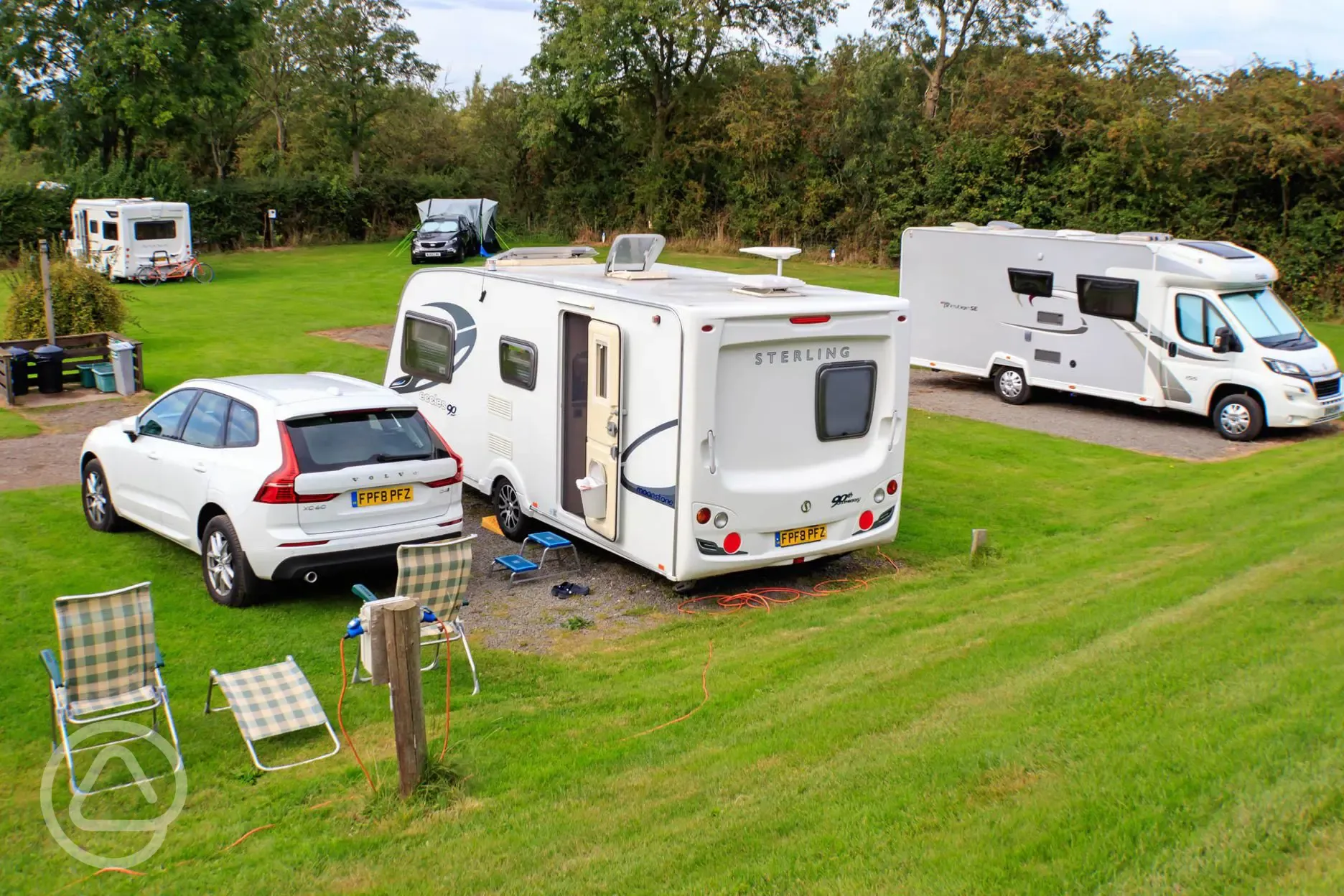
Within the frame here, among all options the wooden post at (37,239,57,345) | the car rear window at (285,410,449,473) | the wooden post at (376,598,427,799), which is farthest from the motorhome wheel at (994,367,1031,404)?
the wooden post at (376,598,427,799)

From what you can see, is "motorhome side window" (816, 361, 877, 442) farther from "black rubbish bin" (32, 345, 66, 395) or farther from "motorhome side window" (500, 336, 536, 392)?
"black rubbish bin" (32, 345, 66, 395)

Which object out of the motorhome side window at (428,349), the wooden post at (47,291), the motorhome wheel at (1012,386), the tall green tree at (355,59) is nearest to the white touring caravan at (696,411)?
the motorhome side window at (428,349)

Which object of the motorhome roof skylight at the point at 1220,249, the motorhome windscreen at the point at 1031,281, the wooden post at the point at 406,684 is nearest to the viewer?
the wooden post at the point at 406,684

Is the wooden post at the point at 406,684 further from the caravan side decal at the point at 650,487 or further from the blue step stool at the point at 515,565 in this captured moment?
the blue step stool at the point at 515,565

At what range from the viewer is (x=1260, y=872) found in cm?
405

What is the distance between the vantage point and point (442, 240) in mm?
37562

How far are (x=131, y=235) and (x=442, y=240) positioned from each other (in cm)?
944

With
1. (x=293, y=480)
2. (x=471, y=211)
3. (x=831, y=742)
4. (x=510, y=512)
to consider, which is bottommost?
(x=510, y=512)

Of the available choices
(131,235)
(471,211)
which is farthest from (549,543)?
(471,211)

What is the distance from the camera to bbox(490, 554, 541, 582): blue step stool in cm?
988

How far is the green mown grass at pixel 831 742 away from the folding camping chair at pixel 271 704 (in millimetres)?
139

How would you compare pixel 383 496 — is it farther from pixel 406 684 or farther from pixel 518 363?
pixel 406 684

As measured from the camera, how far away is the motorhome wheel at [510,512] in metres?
11.0

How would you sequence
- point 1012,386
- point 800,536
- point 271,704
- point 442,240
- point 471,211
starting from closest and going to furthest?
point 271,704 → point 800,536 → point 1012,386 → point 442,240 → point 471,211
